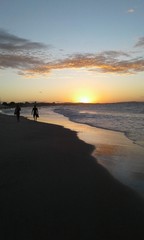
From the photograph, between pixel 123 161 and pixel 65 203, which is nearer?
pixel 65 203

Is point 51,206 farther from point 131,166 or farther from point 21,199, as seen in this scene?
point 131,166

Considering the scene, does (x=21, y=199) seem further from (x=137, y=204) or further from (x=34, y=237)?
(x=137, y=204)

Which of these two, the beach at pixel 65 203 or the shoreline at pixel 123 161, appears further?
the shoreline at pixel 123 161

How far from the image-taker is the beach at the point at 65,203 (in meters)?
4.55

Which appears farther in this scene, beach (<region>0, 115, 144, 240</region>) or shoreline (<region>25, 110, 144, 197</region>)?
shoreline (<region>25, 110, 144, 197</region>)

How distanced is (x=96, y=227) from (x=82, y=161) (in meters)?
5.03

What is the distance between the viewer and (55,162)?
9.25 m

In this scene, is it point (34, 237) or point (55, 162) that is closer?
point (34, 237)

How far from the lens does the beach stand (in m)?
4.55

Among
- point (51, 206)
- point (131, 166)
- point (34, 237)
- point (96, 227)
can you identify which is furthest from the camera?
point (131, 166)

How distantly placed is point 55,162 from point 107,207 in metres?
3.95

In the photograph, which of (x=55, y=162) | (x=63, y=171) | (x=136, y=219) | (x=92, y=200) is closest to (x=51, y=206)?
(x=92, y=200)

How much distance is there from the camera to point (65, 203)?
562 centimetres

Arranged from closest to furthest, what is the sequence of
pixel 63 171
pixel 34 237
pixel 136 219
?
pixel 34 237 → pixel 136 219 → pixel 63 171
